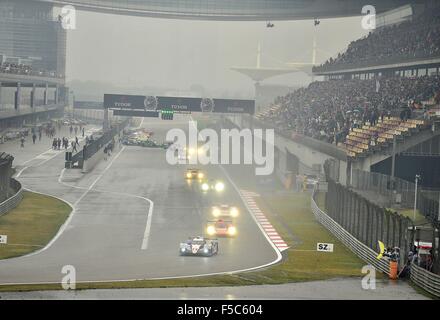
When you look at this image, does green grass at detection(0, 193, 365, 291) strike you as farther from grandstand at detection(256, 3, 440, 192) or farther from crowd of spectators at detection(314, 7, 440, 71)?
crowd of spectators at detection(314, 7, 440, 71)

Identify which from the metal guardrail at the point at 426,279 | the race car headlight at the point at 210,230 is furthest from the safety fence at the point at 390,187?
the metal guardrail at the point at 426,279

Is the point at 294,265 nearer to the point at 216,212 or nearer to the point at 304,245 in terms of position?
the point at 304,245

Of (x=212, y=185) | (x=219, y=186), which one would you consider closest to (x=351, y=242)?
(x=219, y=186)

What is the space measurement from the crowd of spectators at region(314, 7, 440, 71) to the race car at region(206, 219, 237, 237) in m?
28.6

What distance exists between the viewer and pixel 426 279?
104ft

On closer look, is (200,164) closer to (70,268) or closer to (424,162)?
(424,162)

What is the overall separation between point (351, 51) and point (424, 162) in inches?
1966

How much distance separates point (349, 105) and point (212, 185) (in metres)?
17.1

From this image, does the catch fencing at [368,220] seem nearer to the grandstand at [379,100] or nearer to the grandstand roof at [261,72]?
the grandstand at [379,100]

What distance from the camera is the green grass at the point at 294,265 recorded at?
106 feet

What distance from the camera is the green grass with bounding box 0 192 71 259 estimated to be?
40.6m

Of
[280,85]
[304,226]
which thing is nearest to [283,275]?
[304,226]

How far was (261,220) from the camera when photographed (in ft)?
172

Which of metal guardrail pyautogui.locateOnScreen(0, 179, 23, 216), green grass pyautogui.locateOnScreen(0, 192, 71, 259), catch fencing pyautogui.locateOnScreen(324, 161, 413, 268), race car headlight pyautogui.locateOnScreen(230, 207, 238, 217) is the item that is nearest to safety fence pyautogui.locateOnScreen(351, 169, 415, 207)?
catch fencing pyautogui.locateOnScreen(324, 161, 413, 268)
